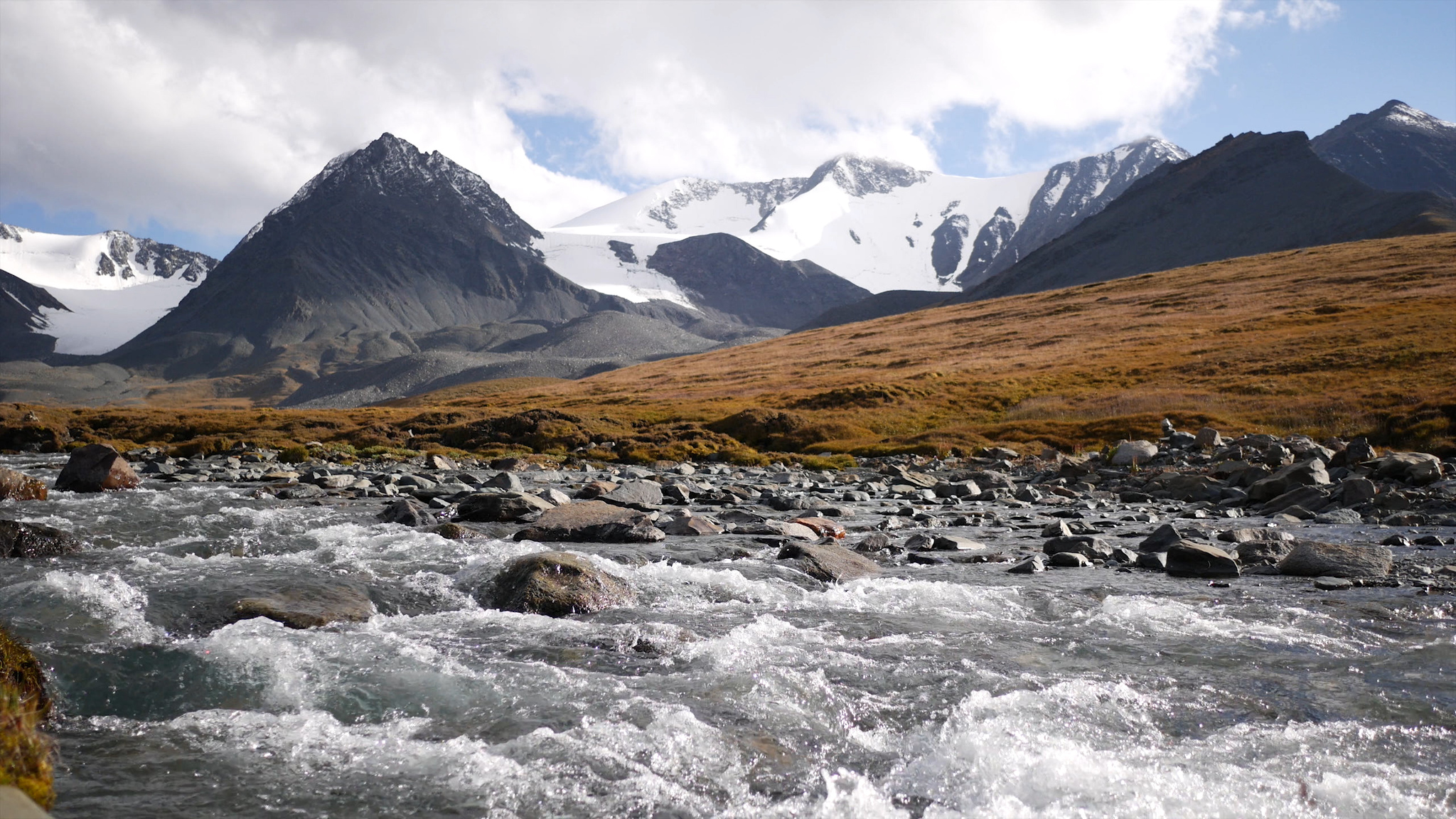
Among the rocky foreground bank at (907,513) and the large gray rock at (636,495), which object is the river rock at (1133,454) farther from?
the large gray rock at (636,495)

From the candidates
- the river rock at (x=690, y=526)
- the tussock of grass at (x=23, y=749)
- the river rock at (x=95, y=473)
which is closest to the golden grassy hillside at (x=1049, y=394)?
the river rock at (x=95, y=473)

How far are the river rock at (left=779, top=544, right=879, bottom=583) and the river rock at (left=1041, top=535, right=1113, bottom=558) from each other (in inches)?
144

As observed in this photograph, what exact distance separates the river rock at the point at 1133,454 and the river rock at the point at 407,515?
24.9 metres

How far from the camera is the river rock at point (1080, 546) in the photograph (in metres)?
14.4

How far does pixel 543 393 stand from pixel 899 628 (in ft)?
285

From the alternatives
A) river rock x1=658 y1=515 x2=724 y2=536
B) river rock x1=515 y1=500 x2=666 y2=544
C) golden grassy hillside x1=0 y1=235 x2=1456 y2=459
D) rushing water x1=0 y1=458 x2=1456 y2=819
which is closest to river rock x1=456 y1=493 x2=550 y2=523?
river rock x1=515 y1=500 x2=666 y2=544

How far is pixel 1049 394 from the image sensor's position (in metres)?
53.1

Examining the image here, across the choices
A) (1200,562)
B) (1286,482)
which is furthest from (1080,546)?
(1286,482)

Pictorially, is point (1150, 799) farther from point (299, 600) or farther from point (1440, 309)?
point (1440, 309)

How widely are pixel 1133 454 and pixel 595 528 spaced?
2351 cm

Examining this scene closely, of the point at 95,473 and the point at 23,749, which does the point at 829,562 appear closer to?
the point at 23,749

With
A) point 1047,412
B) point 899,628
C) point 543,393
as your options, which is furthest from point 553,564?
point 543,393

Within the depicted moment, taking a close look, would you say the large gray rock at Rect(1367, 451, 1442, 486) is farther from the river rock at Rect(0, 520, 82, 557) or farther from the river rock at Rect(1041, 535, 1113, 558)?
the river rock at Rect(0, 520, 82, 557)

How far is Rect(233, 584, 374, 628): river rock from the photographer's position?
9352mm
